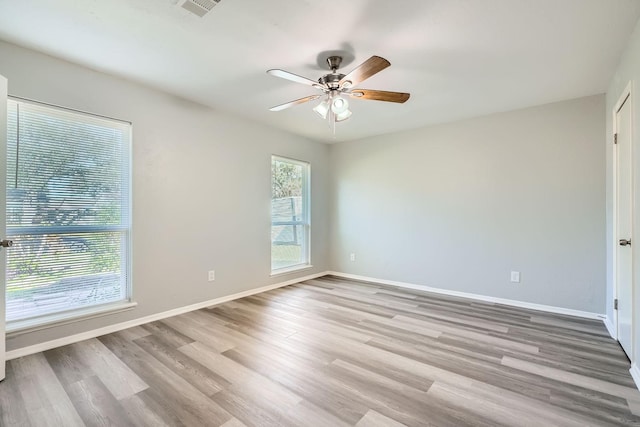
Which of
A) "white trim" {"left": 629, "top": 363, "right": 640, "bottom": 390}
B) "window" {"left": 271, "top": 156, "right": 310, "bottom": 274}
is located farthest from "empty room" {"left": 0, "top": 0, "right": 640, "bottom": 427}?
"window" {"left": 271, "top": 156, "right": 310, "bottom": 274}

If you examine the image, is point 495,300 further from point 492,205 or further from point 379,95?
point 379,95

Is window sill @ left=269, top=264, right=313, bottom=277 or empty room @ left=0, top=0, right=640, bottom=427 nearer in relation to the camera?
empty room @ left=0, top=0, right=640, bottom=427

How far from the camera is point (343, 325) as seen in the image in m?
2.93

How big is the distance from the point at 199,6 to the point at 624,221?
358 cm

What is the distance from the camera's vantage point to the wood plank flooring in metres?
1.62

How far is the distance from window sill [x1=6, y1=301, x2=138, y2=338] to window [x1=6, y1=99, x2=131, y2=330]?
0.02 meters

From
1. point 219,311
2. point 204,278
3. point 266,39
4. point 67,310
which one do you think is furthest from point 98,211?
point 266,39

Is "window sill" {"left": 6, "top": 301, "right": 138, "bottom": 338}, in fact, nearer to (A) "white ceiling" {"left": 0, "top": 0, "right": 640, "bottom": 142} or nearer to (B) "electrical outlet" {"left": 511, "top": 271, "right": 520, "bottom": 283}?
(A) "white ceiling" {"left": 0, "top": 0, "right": 640, "bottom": 142}

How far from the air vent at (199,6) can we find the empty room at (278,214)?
21 millimetres

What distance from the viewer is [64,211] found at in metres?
2.48

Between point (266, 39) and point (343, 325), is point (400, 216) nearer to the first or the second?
point (343, 325)

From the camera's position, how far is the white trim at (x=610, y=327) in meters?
2.61

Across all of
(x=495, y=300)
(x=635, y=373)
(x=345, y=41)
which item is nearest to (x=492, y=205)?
(x=495, y=300)

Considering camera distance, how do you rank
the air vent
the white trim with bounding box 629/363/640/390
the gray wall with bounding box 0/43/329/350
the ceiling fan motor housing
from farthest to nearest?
1. the gray wall with bounding box 0/43/329/350
2. the ceiling fan motor housing
3. the white trim with bounding box 629/363/640/390
4. the air vent
